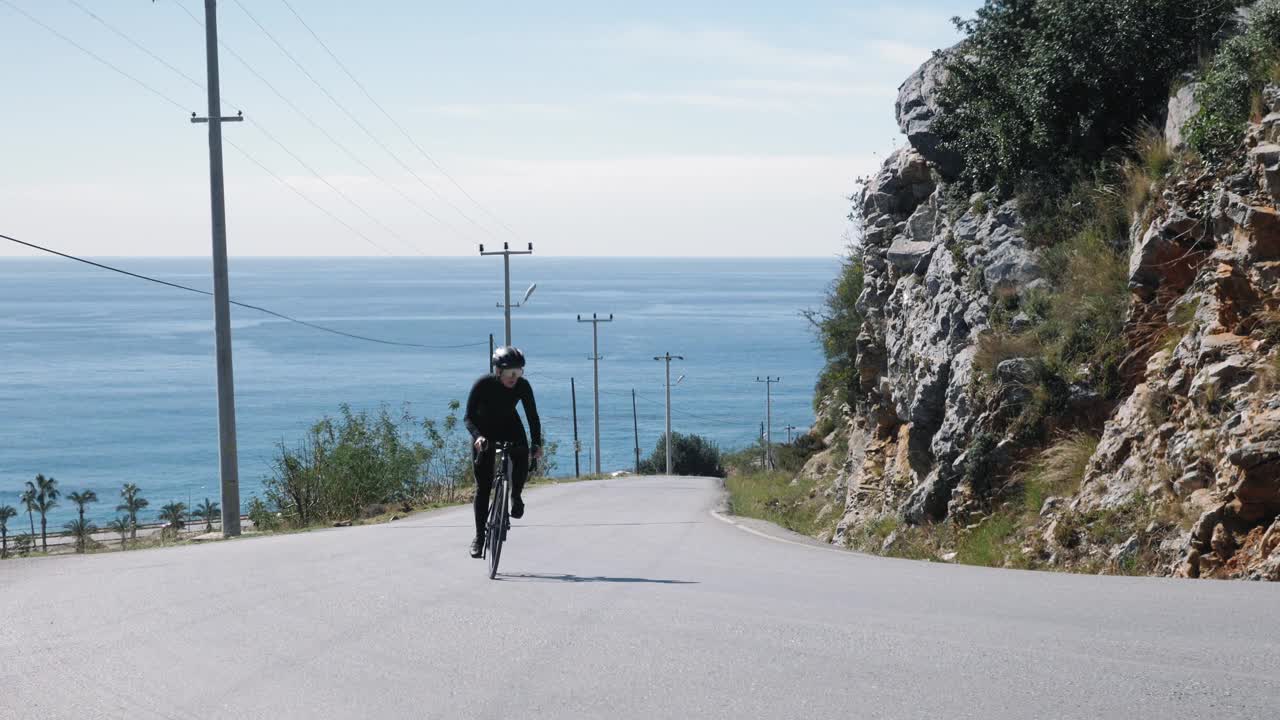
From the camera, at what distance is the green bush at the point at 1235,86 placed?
1262 cm

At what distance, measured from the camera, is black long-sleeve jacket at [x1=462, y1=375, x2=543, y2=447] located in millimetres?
9242

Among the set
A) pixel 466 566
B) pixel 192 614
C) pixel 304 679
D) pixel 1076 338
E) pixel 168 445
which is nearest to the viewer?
pixel 304 679

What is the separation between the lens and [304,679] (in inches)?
225

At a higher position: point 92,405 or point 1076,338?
point 1076,338

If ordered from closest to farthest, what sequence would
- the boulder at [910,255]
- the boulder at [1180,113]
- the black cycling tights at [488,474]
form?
the black cycling tights at [488,474], the boulder at [1180,113], the boulder at [910,255]

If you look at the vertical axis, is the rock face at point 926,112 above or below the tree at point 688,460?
above

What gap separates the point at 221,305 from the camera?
19.3 meters

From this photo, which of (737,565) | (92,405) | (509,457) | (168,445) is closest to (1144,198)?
(737,565)

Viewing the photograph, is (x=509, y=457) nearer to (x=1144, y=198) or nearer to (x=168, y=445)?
(x=1144, y=198)

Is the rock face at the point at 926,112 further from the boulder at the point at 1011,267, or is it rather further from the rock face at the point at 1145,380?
the boulder at the point at 1011,267

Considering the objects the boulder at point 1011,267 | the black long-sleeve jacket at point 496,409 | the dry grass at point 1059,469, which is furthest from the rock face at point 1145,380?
the black long-sleeve jacket at point 496,409

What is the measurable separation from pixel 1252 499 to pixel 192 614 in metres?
8.13

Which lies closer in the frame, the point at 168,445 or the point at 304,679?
the point at 304,679

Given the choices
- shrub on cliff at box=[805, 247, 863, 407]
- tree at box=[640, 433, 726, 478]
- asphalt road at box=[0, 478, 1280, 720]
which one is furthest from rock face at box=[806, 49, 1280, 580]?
tree at box=[640, 433, 726, 478]
